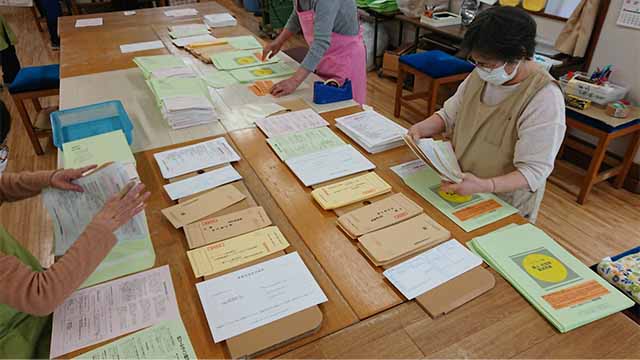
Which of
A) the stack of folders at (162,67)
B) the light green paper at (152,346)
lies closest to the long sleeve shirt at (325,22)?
the stack of folders at (162,67)

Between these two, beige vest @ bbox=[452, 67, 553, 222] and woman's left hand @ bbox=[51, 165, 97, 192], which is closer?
woman's left hand @ bbox=[51, 165, 97, 192]

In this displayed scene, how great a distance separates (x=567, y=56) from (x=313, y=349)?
2.86 meters

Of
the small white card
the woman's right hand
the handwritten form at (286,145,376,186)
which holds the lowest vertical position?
the handwritten form at (286,145,376,186)

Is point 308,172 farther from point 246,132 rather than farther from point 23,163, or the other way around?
point 23,163

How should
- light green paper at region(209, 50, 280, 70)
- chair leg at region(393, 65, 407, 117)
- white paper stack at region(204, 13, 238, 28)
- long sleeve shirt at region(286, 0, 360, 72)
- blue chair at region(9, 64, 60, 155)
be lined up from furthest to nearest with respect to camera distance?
chair leg at region(393, 65, 407, 117) → white paper stack at region(204, 13, 238, 28) → blue chair at region(9, 64, 60, 155) → light green paper at region(209, 50, 280, 70) → long sleeve shirt at region(286, 0, 360, 72)

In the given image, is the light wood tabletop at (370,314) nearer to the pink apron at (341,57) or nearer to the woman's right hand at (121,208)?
the woman's right hand at (121,208)

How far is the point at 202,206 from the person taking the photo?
1216 millimetres

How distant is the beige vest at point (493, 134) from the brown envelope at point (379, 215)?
1.12ft

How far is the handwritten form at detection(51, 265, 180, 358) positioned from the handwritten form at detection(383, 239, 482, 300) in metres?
0.51

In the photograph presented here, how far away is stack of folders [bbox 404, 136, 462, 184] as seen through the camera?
1204 millimetres

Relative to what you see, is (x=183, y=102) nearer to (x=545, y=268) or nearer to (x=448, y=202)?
(x=448, y=202)

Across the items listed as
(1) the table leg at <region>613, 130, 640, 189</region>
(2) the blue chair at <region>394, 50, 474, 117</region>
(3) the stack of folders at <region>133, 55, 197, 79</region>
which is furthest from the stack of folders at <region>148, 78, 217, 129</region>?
(1) the table leg at <region>613, 130, 640, 189</region>

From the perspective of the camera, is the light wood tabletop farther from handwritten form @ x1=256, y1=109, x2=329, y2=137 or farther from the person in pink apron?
the person in pink apron

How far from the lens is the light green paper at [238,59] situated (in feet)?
7.43
